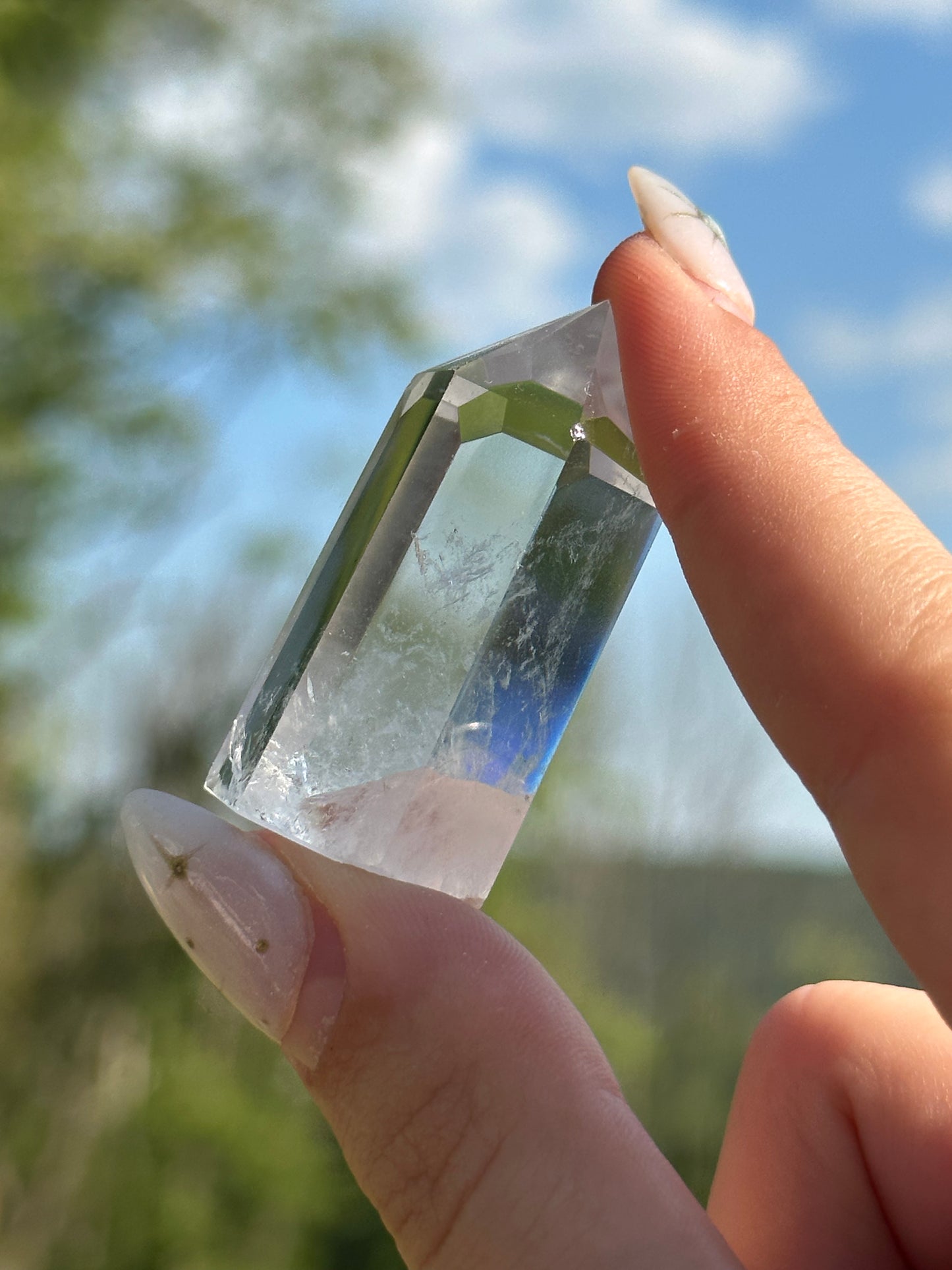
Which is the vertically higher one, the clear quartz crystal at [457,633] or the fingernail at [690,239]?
the fingernail at [690,239]

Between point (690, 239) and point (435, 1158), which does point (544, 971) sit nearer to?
point (435, 1158)

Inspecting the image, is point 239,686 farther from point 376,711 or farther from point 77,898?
point 376,711

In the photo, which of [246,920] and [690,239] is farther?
[690,239]

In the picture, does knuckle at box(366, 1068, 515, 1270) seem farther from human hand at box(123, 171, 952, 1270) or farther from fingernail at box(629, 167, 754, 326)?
fingernail at box(629, 167, 754, 326)

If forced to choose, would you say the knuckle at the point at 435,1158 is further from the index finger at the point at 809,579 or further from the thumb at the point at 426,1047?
the index finger at the point at 809,579

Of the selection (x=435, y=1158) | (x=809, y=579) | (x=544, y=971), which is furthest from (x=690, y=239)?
(x=435, y=1158)

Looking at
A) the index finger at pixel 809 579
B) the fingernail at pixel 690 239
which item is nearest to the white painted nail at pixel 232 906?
the index finger at pixel 809 579

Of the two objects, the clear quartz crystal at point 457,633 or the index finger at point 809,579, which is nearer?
the index finger at point 809,579

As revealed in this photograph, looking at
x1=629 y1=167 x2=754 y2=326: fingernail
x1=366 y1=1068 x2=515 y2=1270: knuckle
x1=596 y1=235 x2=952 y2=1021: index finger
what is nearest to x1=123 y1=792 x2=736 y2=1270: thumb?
x1=366 y1=1068 x2=515 y2=1270: knuckle

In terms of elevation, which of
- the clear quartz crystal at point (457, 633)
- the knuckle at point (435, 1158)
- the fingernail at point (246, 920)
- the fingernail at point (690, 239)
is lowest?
the knuckle at point (435, 1158)
